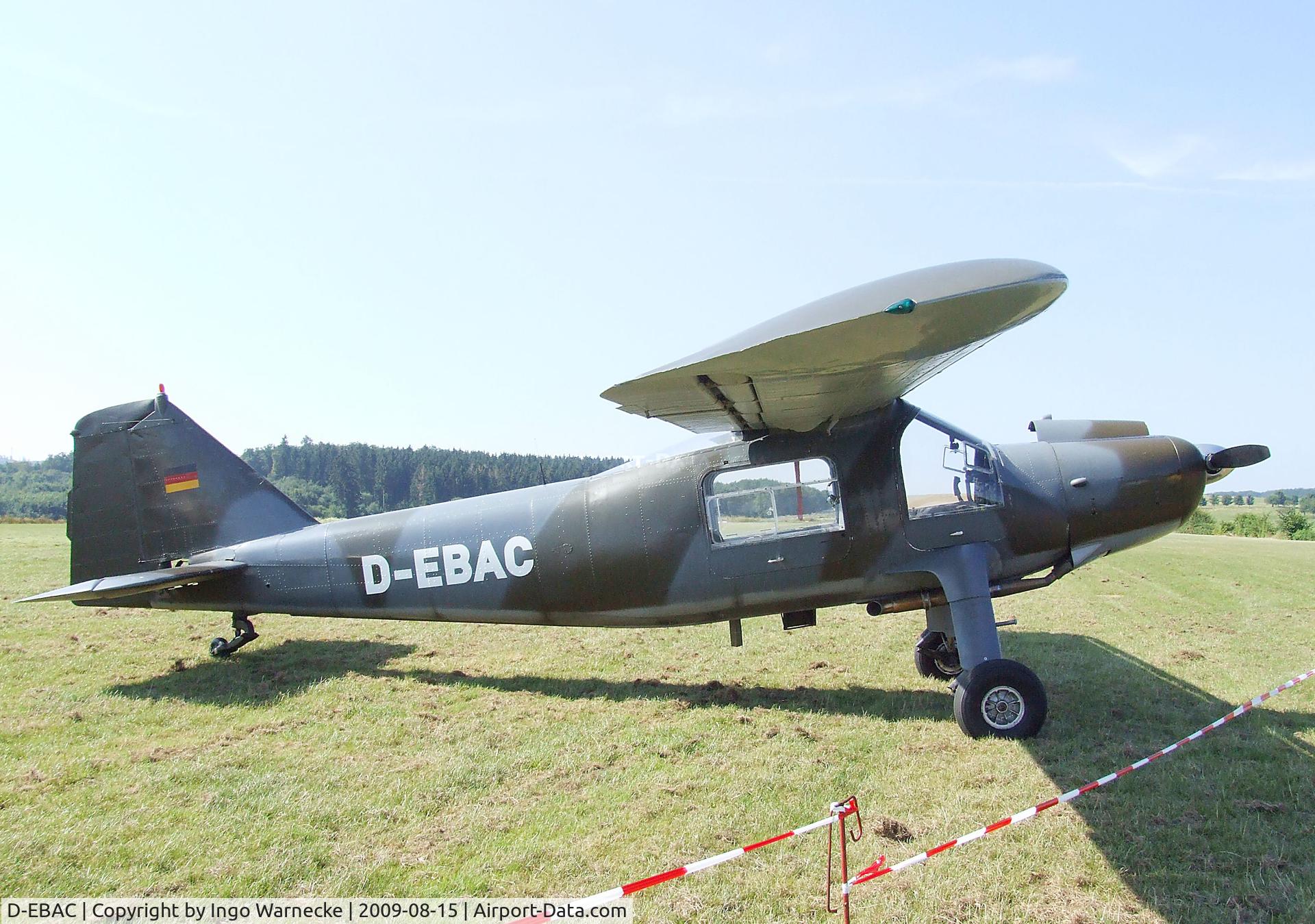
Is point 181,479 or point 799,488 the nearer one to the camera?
point 799,488

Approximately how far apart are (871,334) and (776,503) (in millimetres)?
2812

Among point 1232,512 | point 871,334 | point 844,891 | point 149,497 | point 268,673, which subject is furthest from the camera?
point 1232,512

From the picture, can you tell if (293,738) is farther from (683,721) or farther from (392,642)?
(392,642)

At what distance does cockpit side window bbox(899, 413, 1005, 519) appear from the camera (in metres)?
6.56

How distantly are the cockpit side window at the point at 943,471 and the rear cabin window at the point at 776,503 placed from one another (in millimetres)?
673

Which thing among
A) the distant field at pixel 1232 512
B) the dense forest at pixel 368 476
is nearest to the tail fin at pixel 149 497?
the distant field at pixel 1232 512

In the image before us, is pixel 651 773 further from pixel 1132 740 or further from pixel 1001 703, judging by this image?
pixel 1132 740

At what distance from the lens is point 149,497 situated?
8.56 m

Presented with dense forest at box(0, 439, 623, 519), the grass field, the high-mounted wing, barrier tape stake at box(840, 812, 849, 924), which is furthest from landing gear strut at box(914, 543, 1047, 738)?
dense forest at box(0, 439, 623, 519)

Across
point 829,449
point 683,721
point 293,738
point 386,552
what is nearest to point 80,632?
point 386,552

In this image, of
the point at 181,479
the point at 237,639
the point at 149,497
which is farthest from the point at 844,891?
the point at 149,497

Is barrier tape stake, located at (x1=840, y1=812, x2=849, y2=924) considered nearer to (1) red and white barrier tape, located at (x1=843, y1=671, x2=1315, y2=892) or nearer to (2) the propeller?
(1) red and white barrier tape, located at (x1=843, y1=671, x2=1315, y2=892)

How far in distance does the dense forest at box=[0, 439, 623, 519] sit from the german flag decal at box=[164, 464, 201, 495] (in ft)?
145

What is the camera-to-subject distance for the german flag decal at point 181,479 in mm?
8617
